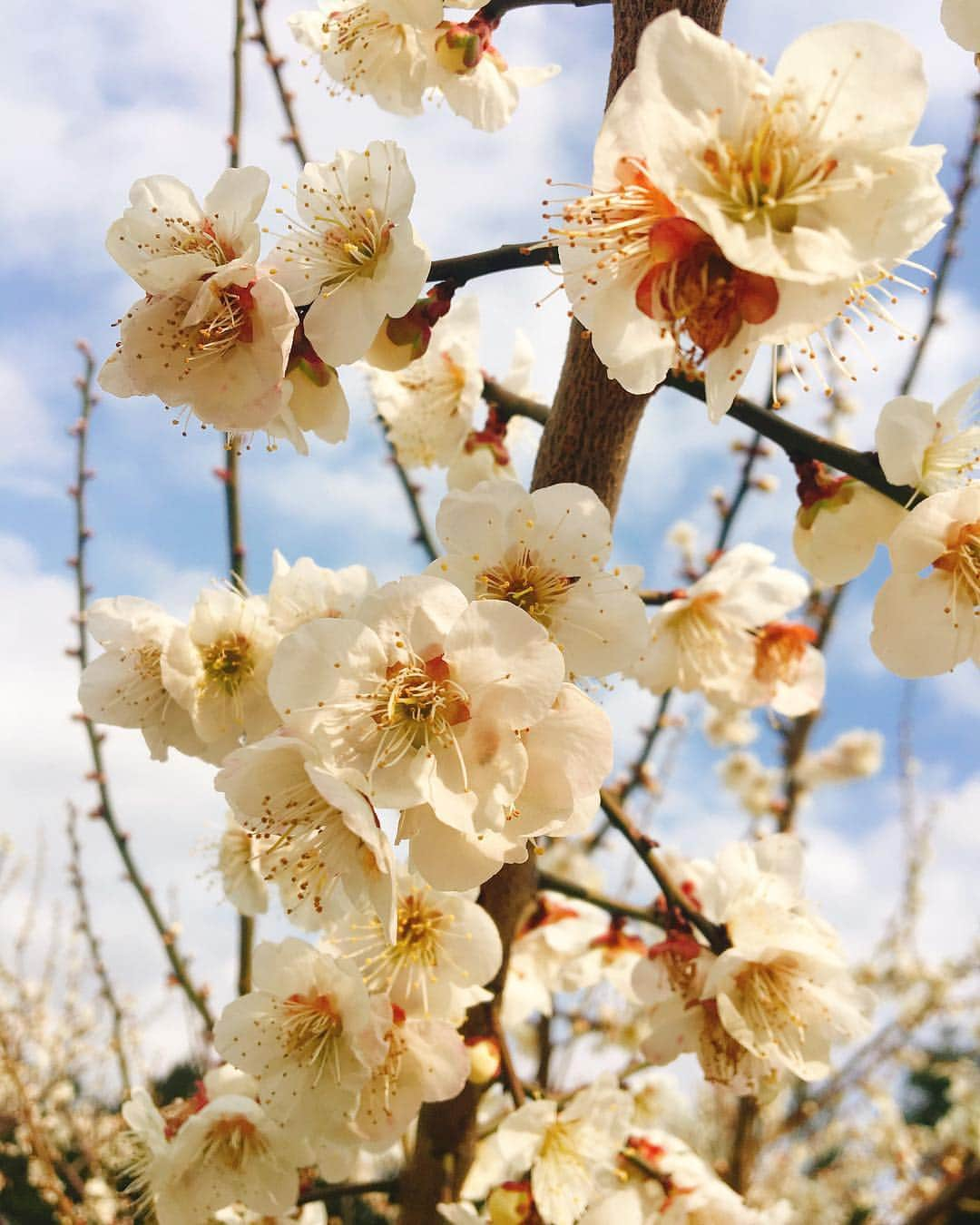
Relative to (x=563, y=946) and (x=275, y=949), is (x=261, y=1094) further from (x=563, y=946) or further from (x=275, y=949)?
(x=563, y=946)

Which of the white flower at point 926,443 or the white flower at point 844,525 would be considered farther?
the white flower at point 844,525

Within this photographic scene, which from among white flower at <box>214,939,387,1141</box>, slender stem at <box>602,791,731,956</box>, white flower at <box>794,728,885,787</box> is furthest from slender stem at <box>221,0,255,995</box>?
white flower at <box>794,728,885,787</box>

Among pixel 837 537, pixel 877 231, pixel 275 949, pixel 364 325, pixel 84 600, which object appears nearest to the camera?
pixel 877 231

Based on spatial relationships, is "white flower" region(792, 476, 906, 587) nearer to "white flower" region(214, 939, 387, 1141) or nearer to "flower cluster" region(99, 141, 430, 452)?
"flower cluster" region(99, 141, 430, 452)

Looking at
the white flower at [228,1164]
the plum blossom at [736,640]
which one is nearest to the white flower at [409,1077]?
the white flower at [228,1164]

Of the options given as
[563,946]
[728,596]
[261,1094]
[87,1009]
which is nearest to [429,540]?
[728,596]

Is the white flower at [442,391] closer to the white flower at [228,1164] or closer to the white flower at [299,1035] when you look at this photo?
the white flower at [299,1035]

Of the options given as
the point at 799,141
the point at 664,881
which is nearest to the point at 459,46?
the point at 799,141
